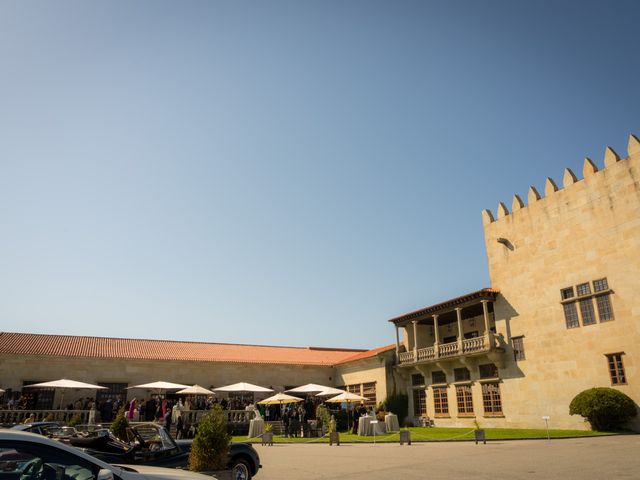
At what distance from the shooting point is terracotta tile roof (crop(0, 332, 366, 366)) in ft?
107

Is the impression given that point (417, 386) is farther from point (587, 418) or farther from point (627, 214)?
point (627, 214)

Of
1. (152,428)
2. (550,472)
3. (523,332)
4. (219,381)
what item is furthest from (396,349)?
(152,428)

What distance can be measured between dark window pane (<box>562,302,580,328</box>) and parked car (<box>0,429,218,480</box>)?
2533cm

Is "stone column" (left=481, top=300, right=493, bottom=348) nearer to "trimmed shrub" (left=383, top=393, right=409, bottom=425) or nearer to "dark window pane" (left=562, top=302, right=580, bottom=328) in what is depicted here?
"dark window pane" (left=562, top=302, right=580, bottom=328)

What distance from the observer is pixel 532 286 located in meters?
27.2

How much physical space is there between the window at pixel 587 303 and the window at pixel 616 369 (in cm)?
174

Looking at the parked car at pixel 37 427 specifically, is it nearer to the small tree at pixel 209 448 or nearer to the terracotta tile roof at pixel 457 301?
the small tree at pixel 209 448

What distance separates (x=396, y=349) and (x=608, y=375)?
15.2 m

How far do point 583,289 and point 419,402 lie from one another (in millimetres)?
14611

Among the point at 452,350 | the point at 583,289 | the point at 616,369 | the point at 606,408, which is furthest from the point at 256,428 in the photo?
the point at 583,289

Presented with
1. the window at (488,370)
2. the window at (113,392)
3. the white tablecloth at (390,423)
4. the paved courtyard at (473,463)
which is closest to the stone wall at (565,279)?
the window at (488,370)

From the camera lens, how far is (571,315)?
973 inches

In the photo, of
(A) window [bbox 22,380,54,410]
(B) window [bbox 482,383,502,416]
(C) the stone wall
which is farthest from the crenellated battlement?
(A) window [bbox 22,380,54,410]

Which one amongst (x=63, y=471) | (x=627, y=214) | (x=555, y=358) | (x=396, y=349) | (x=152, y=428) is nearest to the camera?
(x=63, y=471)
